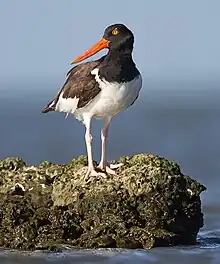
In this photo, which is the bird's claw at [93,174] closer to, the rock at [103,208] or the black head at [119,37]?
the rock at [103,208]

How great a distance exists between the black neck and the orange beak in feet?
0.50

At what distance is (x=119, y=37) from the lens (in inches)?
585

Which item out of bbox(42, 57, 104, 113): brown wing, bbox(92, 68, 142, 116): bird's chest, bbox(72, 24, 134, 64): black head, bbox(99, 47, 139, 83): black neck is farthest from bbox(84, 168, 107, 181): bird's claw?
bbox(72, 24, 134, 64): black head

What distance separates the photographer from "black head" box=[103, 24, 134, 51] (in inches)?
584

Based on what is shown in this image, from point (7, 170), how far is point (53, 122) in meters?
35.1

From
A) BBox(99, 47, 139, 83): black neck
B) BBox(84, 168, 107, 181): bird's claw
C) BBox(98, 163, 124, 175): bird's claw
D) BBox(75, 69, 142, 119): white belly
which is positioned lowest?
BBox(84, 168, 107, 181): bird's claw

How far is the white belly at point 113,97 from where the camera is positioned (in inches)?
578

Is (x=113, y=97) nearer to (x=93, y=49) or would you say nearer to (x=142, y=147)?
(x=93, y=49)

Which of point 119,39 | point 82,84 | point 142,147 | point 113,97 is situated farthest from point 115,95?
point 142,147

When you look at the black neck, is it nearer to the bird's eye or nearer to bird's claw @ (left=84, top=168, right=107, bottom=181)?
the bird's eye

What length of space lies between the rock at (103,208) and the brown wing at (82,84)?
1.11 m

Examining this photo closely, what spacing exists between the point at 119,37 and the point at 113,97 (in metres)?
0.82

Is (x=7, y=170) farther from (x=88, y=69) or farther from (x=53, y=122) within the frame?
(x=53, y=122)

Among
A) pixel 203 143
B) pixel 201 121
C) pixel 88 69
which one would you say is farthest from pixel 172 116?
pixel 88 69
